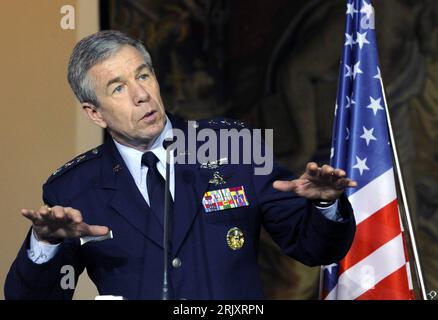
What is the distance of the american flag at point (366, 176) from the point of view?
350cm

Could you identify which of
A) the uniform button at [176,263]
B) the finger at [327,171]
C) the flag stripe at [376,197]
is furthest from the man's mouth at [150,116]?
the flag stripe at [376,197]

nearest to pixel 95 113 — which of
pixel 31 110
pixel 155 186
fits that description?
pixel 155 186

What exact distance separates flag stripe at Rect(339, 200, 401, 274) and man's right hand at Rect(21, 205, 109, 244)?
1.34m

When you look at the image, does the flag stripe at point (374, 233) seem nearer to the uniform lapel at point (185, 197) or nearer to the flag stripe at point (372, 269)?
the flag stripe at point (372, 269)

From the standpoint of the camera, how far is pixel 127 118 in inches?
115

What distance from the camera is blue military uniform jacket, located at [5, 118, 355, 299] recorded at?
2709mm

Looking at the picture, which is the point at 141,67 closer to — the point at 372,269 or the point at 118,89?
the point at 118,89

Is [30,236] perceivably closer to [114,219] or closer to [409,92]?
[114,219]

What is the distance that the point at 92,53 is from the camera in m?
2.93

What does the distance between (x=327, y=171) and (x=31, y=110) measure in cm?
238

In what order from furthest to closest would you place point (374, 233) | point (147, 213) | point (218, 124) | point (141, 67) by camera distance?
point (374, 233)
point (218, 124)
point (141, 67)
point (147, 213)

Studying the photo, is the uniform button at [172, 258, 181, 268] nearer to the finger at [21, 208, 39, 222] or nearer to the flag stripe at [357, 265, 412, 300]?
A: the finger at [21, 208, 39, 222]

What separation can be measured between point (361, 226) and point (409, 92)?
4.22 ft
